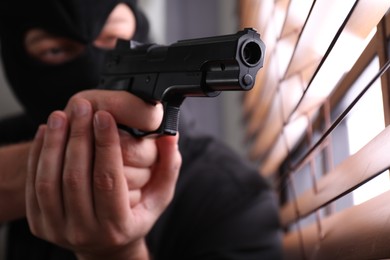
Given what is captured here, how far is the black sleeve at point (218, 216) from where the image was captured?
86 centimetres

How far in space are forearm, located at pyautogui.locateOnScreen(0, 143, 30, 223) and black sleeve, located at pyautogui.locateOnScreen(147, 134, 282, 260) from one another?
0.29 metres

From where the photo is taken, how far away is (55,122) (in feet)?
1.92

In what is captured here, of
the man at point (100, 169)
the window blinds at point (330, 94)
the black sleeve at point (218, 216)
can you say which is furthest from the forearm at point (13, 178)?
the window blinds at point (330, 94)

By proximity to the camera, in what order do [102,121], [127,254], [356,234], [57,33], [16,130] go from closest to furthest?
[356,234]
[102,121]
[127,254]
[57,33]
[16,130]

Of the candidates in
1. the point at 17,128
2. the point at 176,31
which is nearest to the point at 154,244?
the point at 17,128

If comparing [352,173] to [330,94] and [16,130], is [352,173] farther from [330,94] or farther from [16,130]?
[16,130]

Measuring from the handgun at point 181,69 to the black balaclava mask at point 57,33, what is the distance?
5.9 inches

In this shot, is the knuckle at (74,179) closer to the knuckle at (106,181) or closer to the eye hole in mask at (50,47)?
the knuckle at (106,181)

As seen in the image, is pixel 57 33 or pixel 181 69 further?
pixel 57 33

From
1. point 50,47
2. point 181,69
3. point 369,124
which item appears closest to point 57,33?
point 50,47

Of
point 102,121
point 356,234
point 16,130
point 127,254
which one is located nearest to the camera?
point 356,234

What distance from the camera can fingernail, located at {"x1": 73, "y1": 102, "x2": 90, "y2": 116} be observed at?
1.90ft

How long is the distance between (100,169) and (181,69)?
17cm

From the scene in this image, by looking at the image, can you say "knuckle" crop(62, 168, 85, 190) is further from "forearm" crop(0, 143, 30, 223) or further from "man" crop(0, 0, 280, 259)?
"forearm" crop(0, 143, 30, 223)
